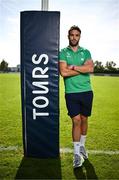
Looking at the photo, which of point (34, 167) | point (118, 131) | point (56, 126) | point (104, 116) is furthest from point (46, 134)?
point (104, 116)

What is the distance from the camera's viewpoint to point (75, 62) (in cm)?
495

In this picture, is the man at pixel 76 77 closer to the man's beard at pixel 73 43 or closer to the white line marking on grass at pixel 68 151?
the man's beard at pixel 73 43

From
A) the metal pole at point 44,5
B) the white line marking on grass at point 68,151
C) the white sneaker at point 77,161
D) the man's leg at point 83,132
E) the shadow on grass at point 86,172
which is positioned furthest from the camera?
the white line marking on grass at point 68,151

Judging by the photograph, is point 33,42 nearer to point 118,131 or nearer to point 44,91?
point 44,91

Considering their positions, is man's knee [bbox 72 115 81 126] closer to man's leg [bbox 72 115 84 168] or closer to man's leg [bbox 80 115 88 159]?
man's leg [bbox 72 115 84 168]

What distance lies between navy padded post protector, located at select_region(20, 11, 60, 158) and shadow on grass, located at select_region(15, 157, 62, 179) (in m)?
0.21

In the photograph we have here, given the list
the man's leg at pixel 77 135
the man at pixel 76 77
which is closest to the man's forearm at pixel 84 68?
the man at pixel 76 77

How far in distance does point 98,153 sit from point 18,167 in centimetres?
122

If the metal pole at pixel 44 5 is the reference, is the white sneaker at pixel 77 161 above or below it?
below

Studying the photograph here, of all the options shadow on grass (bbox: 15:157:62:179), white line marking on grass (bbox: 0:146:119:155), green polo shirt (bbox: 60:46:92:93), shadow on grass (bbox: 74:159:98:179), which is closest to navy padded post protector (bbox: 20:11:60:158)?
green polo shirt (bbox: 60:46:92:93)

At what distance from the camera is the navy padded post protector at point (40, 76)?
193 inches

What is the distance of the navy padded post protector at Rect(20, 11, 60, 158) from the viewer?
4891 mm

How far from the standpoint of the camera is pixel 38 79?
4.93 meters

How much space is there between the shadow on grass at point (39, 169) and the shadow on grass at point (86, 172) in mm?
199
